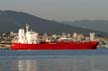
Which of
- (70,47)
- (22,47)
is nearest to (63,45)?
(70,47)

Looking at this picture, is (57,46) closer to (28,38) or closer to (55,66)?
(28,38)

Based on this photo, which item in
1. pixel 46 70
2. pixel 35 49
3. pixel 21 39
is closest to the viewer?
pixel 46 70

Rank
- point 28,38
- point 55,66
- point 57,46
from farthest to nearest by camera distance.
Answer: point 28,38 → point 57,46 → point 55,66

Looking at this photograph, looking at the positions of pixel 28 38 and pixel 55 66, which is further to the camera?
pixel 28 38

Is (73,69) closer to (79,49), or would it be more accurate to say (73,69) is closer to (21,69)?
(21,69)

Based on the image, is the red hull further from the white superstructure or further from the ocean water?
the ocean water

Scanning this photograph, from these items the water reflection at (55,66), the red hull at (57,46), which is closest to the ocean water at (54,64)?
the water reflection at (55,66)

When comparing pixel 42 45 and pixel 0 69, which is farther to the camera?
pixel 42 45

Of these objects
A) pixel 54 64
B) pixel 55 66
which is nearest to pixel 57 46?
pixel 54 64

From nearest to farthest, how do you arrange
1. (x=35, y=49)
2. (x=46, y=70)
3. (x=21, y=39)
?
(x=46, y=70) < (x=35, y=49) < (x=21, y=39)

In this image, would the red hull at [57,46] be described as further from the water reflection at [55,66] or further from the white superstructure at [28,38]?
the water reflection at [55,66]

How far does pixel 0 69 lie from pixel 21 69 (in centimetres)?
226

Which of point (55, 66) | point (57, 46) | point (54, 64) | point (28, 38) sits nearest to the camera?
point (55, 66)

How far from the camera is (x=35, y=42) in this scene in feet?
496
